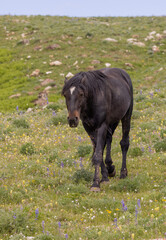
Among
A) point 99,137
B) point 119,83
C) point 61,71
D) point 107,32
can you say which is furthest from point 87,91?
point 107,32

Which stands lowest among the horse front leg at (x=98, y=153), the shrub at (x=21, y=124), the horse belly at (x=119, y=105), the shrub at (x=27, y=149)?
the shrub at (x=21, y=124)

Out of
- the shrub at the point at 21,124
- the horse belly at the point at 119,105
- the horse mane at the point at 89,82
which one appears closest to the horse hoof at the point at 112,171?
the horse belly at the point at 119,105

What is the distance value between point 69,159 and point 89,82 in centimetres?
318

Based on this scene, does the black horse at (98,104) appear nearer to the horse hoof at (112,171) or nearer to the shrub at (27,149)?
the horse hoof at (112,171)

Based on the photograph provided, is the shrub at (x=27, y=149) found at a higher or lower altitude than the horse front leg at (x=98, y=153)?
lower

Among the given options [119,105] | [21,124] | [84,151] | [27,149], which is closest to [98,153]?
[119,105]

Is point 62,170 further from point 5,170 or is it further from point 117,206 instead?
point 117,206

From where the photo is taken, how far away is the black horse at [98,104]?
7672 mm

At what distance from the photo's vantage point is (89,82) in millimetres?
8250

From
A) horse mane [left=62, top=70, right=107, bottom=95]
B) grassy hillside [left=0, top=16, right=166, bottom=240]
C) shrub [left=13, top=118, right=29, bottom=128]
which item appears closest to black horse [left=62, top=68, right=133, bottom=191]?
horse mane [left=62, top=70, right=107, bottom=95]

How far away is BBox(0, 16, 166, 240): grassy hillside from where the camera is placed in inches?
242

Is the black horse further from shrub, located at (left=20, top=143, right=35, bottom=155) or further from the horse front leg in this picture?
shrub, located at (left=20, top=143, right=35, bottom=155)

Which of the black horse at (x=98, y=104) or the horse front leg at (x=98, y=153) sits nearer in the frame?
the black horse at (x=98, y=104)

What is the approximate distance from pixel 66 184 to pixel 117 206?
5.93 ft
